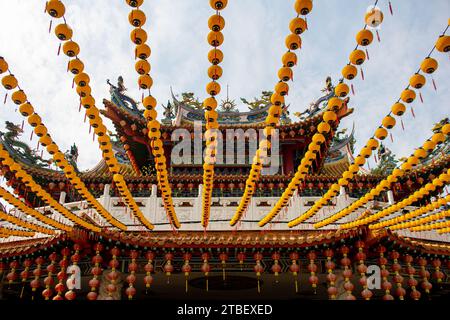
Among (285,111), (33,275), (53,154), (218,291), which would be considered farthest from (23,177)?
(285,111)

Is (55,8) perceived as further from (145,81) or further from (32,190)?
(32,190)

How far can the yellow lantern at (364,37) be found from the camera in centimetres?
495

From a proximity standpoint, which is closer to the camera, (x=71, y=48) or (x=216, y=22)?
(x=216, y=22)

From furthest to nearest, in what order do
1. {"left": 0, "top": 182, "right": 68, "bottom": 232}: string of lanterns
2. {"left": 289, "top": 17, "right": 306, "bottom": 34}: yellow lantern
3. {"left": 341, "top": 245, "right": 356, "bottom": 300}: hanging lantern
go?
{"left": 0, "top": 182, "right": 68, "bottom": 232}: string of lanterns < {"left": 341, "top": 245, "right": 356, "bottom": 300}: hanging lantern < {"left": 289, "top": 17, "right": 306, "bottom": 34}: yellow lantern

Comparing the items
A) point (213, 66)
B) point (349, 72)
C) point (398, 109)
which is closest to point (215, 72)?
point (213, 66)

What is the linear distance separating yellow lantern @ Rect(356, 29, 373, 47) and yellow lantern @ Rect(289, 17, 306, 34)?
28.2 inches

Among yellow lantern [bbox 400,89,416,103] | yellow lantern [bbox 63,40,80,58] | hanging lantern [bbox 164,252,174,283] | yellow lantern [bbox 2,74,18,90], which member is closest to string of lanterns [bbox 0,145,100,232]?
hanging lantern [bbox 164,252,174,283]

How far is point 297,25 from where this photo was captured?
4.86m

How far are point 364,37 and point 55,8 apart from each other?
12.2 ft

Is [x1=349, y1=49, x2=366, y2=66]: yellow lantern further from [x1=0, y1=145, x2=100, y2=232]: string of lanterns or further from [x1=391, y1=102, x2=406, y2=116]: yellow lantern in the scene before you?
[x1=0, y1=145, x2=100, y2=232]: string of lanterns

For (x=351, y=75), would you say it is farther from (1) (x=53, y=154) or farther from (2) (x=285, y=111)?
(2) (x=285, y=111)

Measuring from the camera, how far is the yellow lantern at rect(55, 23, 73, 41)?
5.00 metres

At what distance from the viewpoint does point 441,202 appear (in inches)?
305
